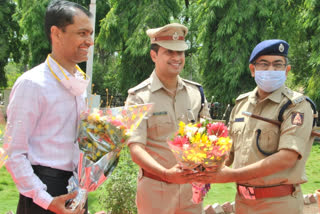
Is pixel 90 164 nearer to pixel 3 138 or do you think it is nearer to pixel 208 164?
pixel 3 138

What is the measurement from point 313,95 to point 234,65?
11.0 ft

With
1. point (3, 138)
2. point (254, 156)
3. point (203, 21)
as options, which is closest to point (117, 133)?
point (3, 138)

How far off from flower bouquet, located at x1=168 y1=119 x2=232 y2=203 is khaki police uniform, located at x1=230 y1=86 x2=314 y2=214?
40 cm

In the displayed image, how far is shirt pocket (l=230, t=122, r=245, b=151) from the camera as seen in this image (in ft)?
9.63

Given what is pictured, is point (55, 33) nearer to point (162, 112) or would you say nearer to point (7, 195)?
point (162, 112)

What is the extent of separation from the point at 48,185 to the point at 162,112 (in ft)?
3.98

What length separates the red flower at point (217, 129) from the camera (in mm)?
2506

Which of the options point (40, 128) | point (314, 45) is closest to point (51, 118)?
point (40, 128)

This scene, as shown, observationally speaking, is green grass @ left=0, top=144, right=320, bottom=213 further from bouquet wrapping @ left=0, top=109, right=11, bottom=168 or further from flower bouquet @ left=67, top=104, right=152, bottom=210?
bouquet wrapping @ left=0, top=109, right=11, bottom=168

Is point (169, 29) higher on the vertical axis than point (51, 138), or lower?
higher

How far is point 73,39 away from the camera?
2.27 meters

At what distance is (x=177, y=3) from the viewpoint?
1706cm

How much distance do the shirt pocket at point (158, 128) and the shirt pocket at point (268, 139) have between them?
738mm

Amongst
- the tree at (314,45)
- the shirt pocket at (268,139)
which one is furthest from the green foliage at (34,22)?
the shirt pocket at (268,139)
